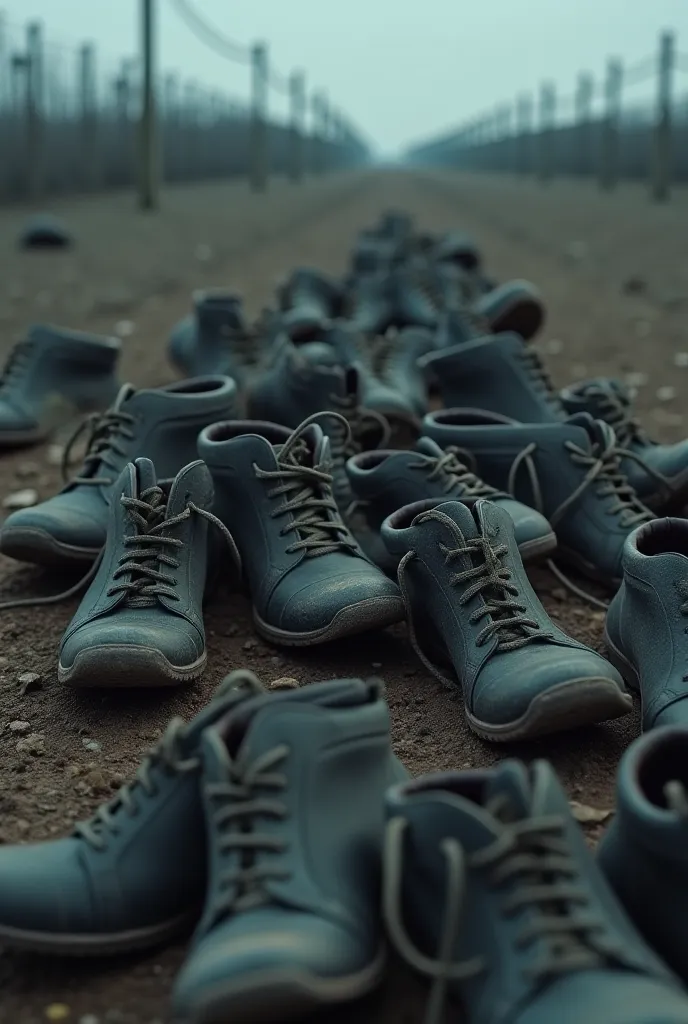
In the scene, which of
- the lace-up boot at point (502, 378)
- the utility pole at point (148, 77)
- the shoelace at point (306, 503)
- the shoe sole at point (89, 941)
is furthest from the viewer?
the utility pole at point (148, 77)

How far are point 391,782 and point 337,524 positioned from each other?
868 millimetres

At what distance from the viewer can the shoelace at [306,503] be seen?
7.37 ft

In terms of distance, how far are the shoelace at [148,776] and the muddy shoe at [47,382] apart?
237 cm

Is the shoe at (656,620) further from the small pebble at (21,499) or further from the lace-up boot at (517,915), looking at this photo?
the small pebble at (21,499)

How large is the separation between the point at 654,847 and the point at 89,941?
711mm

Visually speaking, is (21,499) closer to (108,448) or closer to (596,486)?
(108,448)

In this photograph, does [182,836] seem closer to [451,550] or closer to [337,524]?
[451,550]

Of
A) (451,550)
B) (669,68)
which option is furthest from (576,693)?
(669,68)

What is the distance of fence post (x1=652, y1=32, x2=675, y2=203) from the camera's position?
51.7ft

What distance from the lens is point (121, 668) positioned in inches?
76.9

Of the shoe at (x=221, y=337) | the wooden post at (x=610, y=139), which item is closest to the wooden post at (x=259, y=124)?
the wooden post at (x=610, y=139)

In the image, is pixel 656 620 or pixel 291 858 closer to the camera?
pixel 291 858

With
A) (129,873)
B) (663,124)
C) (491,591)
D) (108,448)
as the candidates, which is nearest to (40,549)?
(108,448)

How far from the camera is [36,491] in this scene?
10.8 ft
